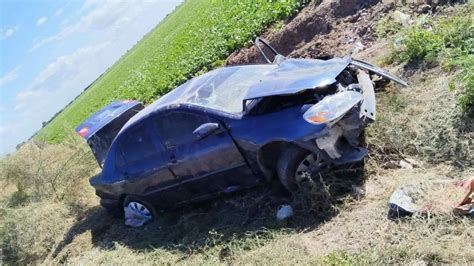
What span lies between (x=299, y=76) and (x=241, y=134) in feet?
3.43

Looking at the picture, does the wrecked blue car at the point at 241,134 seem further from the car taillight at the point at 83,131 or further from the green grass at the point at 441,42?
the car taillight at the point at 83,131

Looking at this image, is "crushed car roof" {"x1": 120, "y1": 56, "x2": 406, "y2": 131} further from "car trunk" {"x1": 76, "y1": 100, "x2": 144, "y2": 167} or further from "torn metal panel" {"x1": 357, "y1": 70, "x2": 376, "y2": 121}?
"car trunk" {"x1": 76, "y1": 100, "x2": 144, "y2": 167}

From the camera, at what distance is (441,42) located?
783 centimetres

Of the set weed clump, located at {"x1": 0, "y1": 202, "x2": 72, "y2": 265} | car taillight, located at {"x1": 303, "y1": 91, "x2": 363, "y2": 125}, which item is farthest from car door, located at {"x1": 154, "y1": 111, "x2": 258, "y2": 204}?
weed clump, located at {"x1": 0, "y1": 202, "x2": 72, "y2": 265}

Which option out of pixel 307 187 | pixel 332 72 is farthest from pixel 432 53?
pixel 307 187

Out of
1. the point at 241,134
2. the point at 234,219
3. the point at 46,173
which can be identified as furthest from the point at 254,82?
the point at 46,173

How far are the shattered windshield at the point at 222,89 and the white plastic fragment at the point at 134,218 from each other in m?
1.91

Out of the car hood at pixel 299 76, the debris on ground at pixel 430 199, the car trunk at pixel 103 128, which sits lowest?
the debris on ground at pixel 430 199

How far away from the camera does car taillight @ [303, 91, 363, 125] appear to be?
5.75 metres

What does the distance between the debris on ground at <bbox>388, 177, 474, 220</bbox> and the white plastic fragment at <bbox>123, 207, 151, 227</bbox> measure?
4321 mm

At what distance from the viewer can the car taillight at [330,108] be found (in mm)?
5750

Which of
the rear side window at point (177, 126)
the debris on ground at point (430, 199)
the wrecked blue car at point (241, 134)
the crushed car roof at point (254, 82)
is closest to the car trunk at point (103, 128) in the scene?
the wrecked blue car at point (241, 134)

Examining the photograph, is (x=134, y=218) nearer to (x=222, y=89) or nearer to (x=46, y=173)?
(x=222, y=89)

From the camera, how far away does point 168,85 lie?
18906 mm
